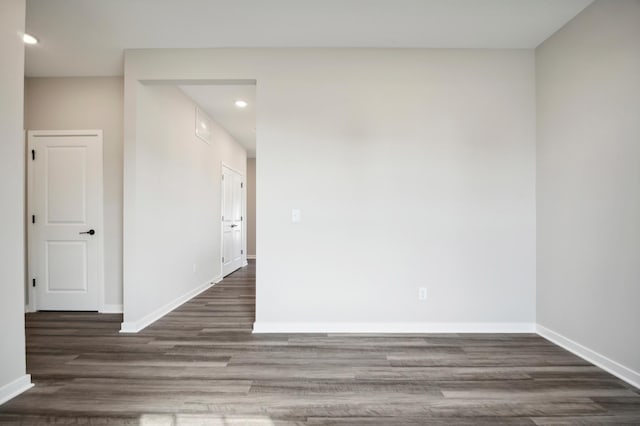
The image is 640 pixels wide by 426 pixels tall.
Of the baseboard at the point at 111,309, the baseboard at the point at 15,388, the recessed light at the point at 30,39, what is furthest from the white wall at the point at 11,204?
the baseboard at the point at 111,309

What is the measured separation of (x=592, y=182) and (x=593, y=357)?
4.41 feet

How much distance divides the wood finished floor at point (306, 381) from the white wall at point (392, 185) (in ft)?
1.10

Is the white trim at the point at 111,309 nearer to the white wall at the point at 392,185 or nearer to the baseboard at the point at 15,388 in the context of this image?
the baseboard at the point at 15,388

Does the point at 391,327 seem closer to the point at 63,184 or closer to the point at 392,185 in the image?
the point at 392,185

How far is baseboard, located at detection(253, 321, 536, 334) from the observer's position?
2992 mm

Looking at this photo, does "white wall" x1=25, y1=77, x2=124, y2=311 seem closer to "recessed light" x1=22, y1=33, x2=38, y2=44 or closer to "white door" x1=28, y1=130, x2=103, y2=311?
"white door" x1=28, y1=130, x2=103, y2=311

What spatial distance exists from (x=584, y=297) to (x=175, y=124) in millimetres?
4464

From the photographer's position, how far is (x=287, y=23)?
2625 millimetres

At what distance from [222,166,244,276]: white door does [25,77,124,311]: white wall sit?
7.03ft

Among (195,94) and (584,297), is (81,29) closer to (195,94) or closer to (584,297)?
(195,94)

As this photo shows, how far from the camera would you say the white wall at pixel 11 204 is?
1.90m


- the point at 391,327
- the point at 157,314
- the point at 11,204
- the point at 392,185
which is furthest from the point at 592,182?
the point at 157,314

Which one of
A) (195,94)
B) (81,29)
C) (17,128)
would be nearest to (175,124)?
(195,94)

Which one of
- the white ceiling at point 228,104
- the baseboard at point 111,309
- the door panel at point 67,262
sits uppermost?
the white ceiling at point 228,104
